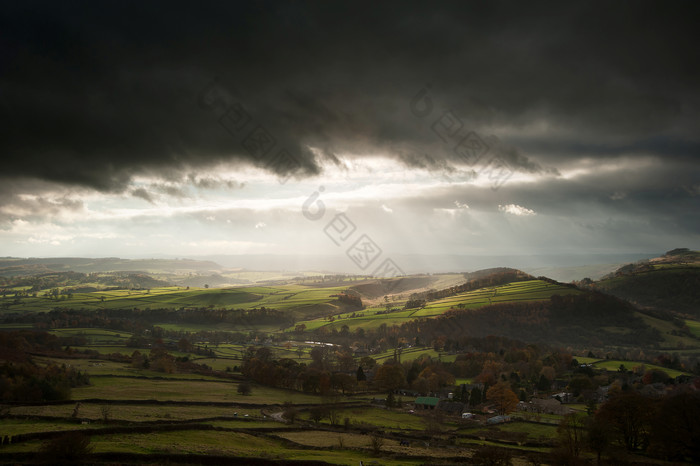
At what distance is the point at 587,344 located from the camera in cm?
16550

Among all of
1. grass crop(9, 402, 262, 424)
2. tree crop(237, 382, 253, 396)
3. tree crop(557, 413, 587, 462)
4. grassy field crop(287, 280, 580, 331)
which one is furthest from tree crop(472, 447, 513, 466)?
grassy field crop(287, 280, 580, 331)

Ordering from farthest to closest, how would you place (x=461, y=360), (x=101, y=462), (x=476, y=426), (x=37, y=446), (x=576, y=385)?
(x=461, y=360) → (x=576, y=385) → (x=476, y=426) → (x=37, y=446) → (x=101, y=462)

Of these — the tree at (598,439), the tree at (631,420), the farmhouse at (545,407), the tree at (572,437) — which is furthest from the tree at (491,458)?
the farmhouse at (545,407)

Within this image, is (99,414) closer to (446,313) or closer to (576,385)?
(576,385)

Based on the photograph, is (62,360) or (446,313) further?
(446,313)

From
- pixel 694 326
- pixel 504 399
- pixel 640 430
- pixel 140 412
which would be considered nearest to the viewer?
pixel 640 430

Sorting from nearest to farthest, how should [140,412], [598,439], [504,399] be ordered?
[598,439] < [140,412] < [504,399]

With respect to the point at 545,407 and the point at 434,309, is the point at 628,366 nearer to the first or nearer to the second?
the point at 545,407

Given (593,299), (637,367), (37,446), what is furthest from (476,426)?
(593,299)

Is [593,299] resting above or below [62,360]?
above

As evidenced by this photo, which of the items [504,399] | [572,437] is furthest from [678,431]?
[504,399]

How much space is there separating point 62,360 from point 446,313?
→ 12830 cm

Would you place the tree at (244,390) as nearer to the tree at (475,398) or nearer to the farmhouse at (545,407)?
the tree at (475,398)

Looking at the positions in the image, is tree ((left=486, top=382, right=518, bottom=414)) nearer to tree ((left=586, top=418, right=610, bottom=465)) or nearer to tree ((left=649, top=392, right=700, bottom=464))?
tree ((left=586, top=418, right=610, bottom=465))
